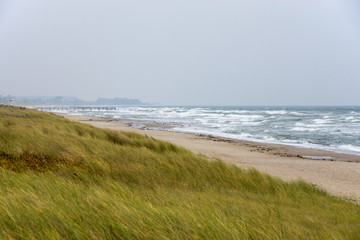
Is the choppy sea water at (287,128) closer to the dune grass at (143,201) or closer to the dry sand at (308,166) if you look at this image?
the dry sand at (308,166)

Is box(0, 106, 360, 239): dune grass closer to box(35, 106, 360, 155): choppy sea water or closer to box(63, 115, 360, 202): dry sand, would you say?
box(63, 115, 360, 202): dry sand

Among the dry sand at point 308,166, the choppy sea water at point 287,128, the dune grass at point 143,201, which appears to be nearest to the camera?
the dune grass at point 143,201

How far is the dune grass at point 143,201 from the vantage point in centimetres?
277

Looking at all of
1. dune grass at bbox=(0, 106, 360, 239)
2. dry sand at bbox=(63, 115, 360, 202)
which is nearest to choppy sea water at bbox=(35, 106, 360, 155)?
dry sand at bbox=(63, 115, 360, 202)

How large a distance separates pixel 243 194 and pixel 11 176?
389 cm

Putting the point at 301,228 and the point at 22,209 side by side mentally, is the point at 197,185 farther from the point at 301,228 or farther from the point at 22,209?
the point at 22,209

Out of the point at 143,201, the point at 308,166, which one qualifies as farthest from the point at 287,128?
the point at 143,201

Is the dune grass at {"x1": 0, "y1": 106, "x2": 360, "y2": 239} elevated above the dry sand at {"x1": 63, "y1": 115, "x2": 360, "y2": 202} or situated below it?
above

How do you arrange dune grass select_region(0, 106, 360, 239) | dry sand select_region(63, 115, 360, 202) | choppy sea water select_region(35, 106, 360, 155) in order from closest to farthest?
dune grass select_region(0, 106, 360, 239) → dry sand select_region(63, 115, 360, 202) → choppy sea water select_region(35, 106, 360, 155)

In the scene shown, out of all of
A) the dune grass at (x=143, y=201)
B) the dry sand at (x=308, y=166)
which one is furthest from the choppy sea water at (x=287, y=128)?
the dune grass at (x=143, y=201)

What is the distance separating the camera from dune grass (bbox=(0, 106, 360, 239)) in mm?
2773

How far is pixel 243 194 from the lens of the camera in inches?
214

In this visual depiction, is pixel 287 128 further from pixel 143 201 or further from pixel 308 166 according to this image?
pixel 143 201

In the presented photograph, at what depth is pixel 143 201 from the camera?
375 cm
